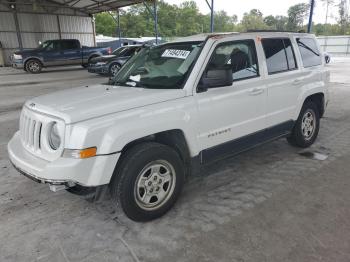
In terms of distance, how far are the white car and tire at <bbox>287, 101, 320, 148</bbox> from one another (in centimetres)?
32

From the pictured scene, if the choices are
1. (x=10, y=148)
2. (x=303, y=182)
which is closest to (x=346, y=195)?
(x=303, y=182)

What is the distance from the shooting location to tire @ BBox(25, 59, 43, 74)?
19587 millimetres

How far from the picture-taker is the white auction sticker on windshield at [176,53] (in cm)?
363

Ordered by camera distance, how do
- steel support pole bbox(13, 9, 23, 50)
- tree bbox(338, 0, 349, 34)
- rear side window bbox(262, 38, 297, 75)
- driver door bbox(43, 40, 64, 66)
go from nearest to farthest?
rear side window bbox(262, 38, 297, 75)
driver door bbox(43, 40, 64, 66)
steel support pole bbox(13, 9, 23, 50)
tree bbox(338, 0, 349, 34)

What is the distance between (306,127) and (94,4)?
2661 cm

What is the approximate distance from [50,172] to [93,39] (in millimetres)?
31972

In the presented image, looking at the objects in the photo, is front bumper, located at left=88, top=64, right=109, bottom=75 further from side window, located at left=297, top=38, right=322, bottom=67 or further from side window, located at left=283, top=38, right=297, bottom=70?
side window, located at left=283, top=38, right=297, bottom=70

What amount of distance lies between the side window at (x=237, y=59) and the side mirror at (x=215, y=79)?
20 cm

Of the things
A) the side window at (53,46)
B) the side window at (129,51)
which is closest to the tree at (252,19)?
the side window at (53,46)

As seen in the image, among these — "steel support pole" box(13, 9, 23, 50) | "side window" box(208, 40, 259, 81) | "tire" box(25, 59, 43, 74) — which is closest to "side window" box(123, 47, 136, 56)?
"tire" box(25, 59, 43, 74)

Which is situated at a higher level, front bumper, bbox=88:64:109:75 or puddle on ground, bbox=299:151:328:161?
front bumper, bbox=88:64:109:75

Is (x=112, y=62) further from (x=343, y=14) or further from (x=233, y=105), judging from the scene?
(x=343, y=14)

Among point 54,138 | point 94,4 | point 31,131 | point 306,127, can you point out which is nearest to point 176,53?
point 54,138

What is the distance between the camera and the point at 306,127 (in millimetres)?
5129
